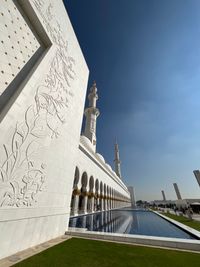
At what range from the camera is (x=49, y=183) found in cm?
424

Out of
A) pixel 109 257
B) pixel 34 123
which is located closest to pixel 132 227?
pixel 109 257

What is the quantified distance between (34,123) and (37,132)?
0.84 ft

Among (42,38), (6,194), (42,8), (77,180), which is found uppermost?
(42,8)

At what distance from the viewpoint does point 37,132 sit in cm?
380

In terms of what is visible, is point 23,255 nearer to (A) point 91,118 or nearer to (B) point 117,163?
(A) point 91,118

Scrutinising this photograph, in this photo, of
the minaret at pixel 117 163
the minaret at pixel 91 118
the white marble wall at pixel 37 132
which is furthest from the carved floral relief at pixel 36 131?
the minaret at pixel 117 163

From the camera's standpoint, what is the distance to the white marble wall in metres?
3.03

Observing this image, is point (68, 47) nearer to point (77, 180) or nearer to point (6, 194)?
point (6, 194)

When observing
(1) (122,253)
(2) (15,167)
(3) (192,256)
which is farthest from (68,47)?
(3) (192,256)

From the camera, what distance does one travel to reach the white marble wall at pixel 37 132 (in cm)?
303

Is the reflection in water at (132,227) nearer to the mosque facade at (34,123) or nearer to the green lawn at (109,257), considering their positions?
the mosque facade at (34,123)

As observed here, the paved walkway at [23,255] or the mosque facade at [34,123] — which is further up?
the mosque facade at [34,123]

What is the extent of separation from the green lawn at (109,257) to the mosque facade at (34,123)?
2.44 feet

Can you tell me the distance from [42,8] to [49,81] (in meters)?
2.65
